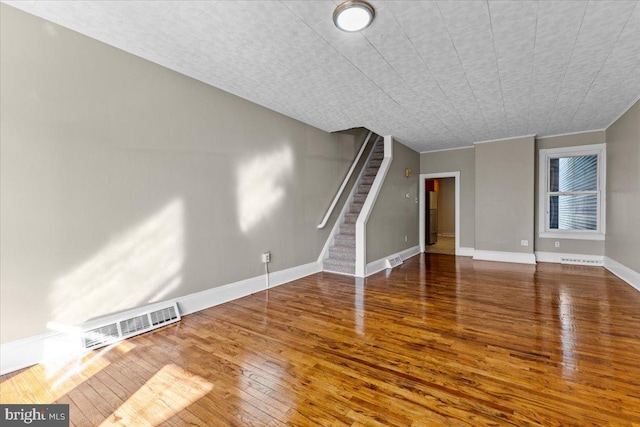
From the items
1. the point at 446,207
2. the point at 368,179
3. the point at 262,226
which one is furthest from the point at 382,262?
the point at 446,207

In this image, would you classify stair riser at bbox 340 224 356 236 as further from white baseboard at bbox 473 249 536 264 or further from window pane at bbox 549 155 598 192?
window pane at bbox 549 155 598 192

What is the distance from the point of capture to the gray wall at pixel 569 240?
5.64 meters

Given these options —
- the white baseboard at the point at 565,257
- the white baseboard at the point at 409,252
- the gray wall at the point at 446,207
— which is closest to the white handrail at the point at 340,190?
the white baseboard at the point at 409,252

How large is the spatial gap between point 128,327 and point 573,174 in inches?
317

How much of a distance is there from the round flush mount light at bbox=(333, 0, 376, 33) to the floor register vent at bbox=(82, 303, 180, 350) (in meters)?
3.13

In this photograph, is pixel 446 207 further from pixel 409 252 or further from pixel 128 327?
pixel 128 327

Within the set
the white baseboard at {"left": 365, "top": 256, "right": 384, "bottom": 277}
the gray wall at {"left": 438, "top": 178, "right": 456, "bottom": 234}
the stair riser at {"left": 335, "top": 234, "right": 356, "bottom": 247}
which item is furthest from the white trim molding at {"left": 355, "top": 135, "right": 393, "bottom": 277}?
the gray wall at {"left": 438, "top": 178, "right": 456, "bottom": 234}

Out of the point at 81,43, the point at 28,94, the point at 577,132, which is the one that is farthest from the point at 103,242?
the point at 577,132

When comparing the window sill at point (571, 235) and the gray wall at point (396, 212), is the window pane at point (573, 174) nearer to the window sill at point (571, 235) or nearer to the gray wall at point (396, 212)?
the window sill at point (571, 235)

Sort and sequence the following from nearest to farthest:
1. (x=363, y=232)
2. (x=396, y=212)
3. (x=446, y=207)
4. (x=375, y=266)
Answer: (x=363, y=232) < (x=375, y=266) < (x=396, y=212) < (x=446, y=207)

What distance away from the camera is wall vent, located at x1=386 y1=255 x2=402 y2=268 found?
18.5 feet

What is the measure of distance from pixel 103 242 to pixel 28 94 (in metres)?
1.27

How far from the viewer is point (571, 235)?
588 centimetres

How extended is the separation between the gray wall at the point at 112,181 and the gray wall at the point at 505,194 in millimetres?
4967
